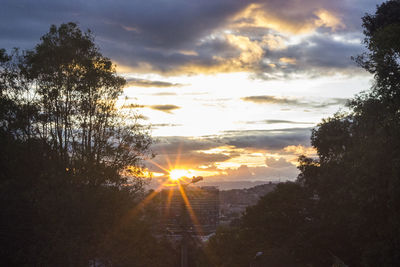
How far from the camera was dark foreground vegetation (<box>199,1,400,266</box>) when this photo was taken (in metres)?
21.8

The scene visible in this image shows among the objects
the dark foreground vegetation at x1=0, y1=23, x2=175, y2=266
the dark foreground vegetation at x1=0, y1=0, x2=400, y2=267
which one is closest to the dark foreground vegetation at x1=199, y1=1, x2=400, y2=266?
the dark foreground vegetation at x1=0, y1=0, x2=400, y2=267

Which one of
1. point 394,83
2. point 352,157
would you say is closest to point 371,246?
point 352,157

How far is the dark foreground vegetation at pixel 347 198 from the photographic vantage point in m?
21.8

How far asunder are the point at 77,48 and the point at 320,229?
83.9 feet

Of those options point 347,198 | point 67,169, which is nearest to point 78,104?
point 67,169

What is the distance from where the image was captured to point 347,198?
104 ft

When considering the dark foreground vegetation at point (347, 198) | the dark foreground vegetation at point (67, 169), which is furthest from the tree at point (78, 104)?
the dark foreground vegetation at point (347, 198)

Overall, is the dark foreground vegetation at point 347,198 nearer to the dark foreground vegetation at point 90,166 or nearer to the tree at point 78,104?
the dark foreground vegetation at point 90,166

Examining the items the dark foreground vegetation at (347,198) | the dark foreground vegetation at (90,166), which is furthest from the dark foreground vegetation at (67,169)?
the dark foreground vegetation at (347,198)

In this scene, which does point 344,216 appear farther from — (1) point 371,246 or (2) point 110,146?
(2) point 110,146

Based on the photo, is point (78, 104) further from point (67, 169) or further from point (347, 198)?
point (347, 198)

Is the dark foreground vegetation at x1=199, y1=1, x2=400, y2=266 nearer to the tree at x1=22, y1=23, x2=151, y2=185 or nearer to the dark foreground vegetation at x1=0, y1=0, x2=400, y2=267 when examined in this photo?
the dark foreground vegetation at x1=0, y1=0, x2=400, y2=267

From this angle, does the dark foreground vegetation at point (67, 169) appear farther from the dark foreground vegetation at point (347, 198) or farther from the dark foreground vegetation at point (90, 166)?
the dark foreground vegetation at point (347, 198)

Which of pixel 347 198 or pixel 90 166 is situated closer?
pixel 90 166
